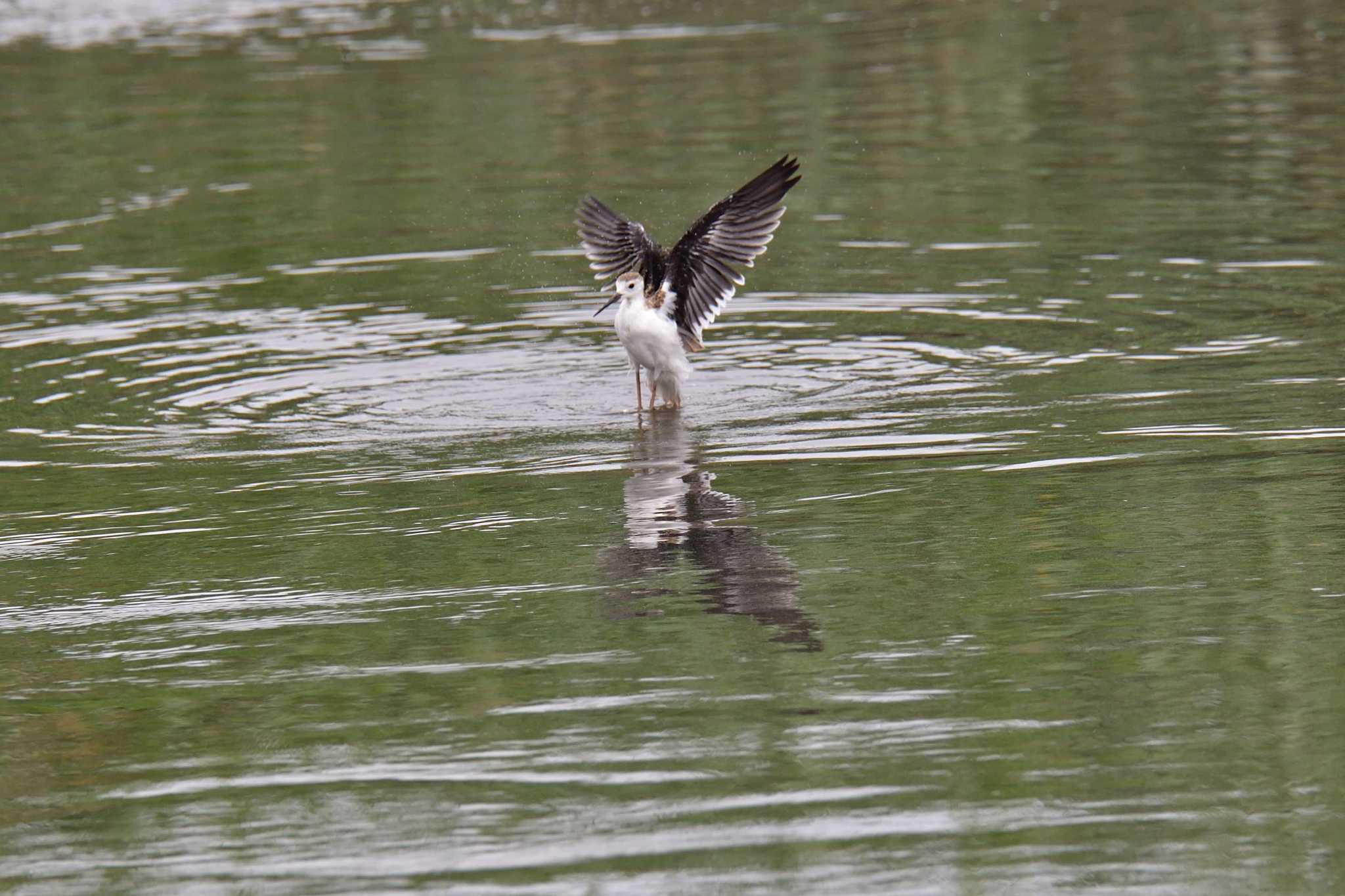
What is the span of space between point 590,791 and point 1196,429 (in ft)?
16.4

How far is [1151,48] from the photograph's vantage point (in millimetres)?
26297

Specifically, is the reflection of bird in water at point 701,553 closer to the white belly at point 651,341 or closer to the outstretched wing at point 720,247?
the white belly at point 651,341

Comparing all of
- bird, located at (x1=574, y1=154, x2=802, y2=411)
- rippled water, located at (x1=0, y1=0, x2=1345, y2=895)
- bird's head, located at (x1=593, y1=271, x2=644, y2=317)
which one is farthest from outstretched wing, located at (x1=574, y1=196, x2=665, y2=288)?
rippled water, located at (x1=0, y1=0, x2=1345, y2=895)

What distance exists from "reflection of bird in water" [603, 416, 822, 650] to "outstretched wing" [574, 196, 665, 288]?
2191mm

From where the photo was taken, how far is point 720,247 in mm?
11562

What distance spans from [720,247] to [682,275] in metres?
0.29

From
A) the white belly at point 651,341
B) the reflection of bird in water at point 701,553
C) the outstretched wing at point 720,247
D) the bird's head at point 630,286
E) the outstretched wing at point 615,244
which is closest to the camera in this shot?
the reflection of bird in water at point 701,553

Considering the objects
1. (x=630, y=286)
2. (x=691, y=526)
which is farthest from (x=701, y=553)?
(x=630, y=286)

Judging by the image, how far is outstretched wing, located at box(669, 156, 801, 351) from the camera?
36.9ft

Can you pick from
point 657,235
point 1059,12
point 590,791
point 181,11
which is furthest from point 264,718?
point 181,11

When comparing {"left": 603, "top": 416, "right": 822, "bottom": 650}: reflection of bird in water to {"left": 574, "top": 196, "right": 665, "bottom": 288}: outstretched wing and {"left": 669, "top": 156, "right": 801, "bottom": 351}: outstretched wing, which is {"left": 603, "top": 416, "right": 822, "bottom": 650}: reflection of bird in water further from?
{"left": 574, "top": 196, "right": 665, "bottom": 288}: outstretched wing

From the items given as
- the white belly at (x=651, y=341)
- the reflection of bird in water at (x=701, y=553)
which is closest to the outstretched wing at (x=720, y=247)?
the white belly at (x=651, y=341)

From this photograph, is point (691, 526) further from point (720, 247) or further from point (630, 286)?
point (720, 247)

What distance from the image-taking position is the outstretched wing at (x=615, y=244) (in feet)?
38.6
